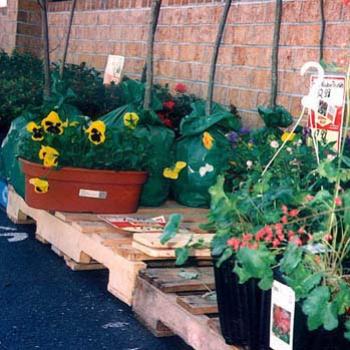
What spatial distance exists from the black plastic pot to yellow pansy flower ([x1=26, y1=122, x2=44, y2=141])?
2.11 metres

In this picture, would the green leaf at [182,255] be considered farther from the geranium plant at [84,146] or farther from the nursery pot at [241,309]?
the geranium plant at [84,146]

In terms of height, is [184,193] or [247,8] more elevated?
[247,8]

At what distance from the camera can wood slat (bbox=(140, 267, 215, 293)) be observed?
141 inches

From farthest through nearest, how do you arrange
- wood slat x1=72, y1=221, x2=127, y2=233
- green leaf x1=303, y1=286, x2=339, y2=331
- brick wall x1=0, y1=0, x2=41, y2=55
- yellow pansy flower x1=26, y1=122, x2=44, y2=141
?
brick wall x1=0, y1=0, x2=41, y2=55 → yellow pansy flower x1=26, y1=122, x2=44, y2=141 → wood slat x1=72, y1=221, x2=127, y2=233 → green leaf x1=303, y1=286, x2=339, y2=331

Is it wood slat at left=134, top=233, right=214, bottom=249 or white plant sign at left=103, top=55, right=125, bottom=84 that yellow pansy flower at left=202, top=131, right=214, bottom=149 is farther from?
white plant sign at left=103, top=55, right=125, bottom=84

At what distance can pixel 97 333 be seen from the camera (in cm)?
366

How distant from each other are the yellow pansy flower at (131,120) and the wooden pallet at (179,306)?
1.17 metres

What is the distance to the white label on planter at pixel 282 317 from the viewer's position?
2533 mm

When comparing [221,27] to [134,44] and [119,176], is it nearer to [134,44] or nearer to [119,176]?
[119,176]

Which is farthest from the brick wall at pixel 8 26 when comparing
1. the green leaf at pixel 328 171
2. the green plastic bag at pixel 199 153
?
the green leaf at pixel 328 171

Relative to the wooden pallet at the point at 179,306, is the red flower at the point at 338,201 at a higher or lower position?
higher

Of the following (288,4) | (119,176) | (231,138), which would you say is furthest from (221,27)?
(119,176)

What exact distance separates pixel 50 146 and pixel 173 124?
1.30m

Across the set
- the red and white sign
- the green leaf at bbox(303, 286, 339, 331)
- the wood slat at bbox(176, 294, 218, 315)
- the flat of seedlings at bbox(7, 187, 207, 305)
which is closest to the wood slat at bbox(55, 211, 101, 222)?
the flat of seedlings at bbox(7, 187, 207, 305)
